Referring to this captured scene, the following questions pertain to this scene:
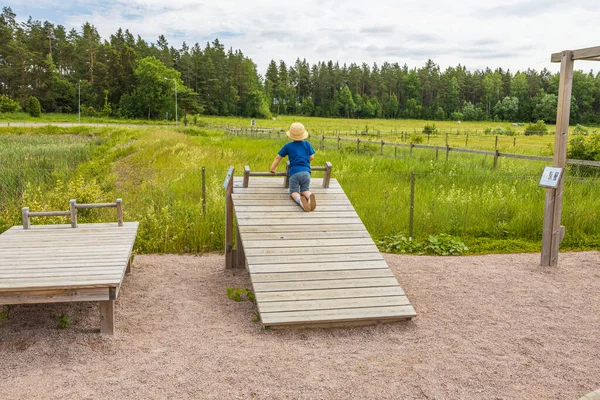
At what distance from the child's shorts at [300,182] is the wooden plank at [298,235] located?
93cm

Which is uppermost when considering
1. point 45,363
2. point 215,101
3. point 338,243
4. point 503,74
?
point 503,74

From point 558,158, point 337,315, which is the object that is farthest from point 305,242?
point 558,158

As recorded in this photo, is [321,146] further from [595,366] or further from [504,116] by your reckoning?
[504,116]

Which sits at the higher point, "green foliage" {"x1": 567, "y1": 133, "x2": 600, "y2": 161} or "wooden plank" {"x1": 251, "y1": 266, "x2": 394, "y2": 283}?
"green foliage" {"x1": 567, "y1": 133, "x2": 600, "y2": 161}

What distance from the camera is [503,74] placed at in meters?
136

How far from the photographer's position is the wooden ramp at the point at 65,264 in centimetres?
479

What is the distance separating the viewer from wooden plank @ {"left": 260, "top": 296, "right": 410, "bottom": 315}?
217 inches

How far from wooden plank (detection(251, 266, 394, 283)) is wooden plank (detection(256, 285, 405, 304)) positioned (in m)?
0.23

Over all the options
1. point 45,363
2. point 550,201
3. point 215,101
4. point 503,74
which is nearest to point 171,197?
point 45,363

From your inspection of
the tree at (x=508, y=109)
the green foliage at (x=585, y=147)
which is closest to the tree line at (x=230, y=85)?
the tree at (x=508, y=109)

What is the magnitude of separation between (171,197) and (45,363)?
6.62 m

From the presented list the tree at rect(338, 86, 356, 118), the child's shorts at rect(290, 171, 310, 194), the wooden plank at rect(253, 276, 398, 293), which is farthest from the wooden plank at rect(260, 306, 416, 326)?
the tree at rect(338, 86, 356, 118)

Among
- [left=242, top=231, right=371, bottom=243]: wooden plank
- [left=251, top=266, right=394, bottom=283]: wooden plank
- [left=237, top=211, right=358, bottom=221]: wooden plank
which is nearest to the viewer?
[left=251, top=266, right=394, bottom=283]: wooden plank

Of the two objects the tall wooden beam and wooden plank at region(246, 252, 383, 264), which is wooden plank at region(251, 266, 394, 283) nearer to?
wooden plank at region(246, 252, 383, 264)
